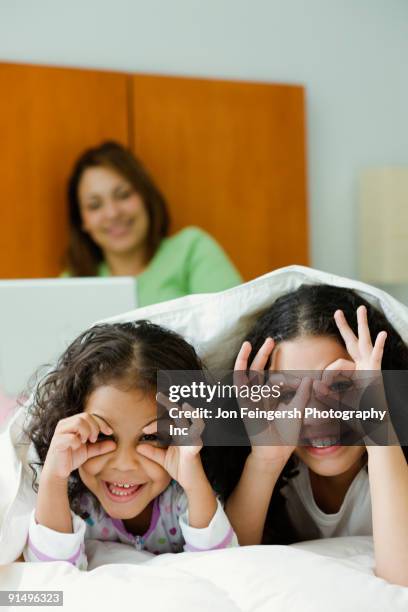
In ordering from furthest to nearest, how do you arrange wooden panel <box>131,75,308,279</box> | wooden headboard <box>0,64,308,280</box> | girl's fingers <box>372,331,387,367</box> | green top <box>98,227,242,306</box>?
1. wooden panel <box>131,75,308,279</box>
2. wooden headboard <box>0,64,308,280</box>
3. green top <box>98,227,242,306</box>
4. girl's fingers <box>372,331,387,367</box>

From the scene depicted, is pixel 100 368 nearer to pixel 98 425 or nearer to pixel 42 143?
pixel 98 425

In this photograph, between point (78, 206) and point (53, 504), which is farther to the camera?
point (78, 206)

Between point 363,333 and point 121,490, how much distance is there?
30 cm

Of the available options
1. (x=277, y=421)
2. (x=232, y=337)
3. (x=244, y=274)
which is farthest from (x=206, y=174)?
(x=277, y=421)

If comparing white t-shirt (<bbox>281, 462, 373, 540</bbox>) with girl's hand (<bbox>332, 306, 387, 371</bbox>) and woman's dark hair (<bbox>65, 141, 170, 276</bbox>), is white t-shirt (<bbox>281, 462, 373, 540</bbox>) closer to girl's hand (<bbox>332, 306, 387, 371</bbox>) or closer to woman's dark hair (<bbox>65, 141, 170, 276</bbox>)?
girl's hand (<bbox>332, 306, 387, 371</bbox>)

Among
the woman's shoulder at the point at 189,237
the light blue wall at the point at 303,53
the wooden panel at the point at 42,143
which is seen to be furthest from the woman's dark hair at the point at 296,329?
the light blue wall at the point at 303,53

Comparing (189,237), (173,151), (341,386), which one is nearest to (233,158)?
(173,151)

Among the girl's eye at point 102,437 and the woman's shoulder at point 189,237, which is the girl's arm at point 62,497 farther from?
the woman's shoulder at point 189,237

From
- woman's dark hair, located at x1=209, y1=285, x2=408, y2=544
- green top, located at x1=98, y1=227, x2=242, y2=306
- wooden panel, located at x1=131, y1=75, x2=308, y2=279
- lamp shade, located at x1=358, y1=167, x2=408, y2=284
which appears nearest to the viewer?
woman's dark hair, located at x1=209, y1=285, x2=408, y2=544

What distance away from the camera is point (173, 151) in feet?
8.88

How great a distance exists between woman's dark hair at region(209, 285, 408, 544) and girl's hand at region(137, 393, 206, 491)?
9 centimetres

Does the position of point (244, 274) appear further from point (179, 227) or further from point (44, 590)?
point (44, 590)

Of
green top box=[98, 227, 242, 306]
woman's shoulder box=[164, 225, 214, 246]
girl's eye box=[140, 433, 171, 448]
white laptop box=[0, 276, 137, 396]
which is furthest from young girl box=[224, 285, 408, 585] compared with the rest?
woman's shoulder box=[164, 225, 214, 246]

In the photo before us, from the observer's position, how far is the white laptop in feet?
3.26
